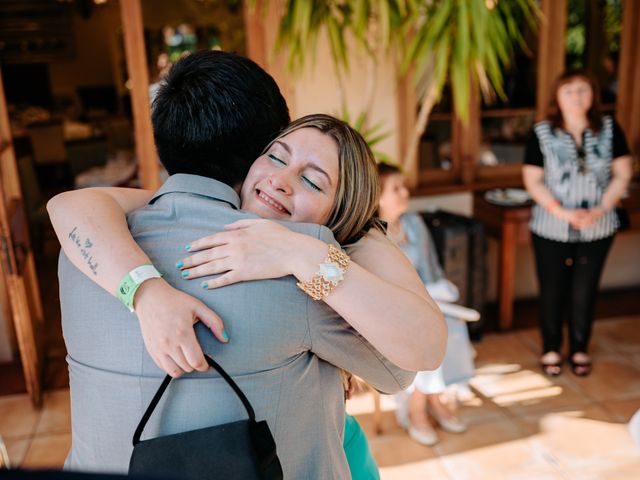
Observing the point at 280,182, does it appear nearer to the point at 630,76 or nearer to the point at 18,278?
the point at 18,278

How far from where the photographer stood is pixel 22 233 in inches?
133

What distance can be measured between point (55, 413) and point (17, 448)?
315 millimetres

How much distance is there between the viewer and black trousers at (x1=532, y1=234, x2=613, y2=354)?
3.46m

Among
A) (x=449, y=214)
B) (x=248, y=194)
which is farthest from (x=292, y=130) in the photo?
(x=449, y=214)

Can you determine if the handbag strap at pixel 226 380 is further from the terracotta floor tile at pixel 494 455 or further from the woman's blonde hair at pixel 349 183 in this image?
the terracotta floor tile at pixel 494 455

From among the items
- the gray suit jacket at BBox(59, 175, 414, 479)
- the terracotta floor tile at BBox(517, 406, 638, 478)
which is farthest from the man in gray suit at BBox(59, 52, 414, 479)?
the terracotta floor tile at BBox(517, 406, 638, 478)

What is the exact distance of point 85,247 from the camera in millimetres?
950

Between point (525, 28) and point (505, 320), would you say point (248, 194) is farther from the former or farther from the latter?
point (525, 28)

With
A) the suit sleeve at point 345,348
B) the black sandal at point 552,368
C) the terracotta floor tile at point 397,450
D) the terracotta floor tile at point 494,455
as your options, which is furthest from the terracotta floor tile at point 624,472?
the suit sleeve at point 345,348

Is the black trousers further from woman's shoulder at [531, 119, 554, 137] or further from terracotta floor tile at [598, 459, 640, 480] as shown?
terracotta floor tile at [598, 459, 640, 480]

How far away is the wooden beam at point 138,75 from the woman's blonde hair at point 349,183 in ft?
8.80

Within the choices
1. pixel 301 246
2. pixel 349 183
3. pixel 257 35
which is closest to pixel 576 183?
pixel 257 35

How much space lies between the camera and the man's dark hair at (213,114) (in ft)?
3.22

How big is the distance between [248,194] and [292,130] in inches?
5.8
